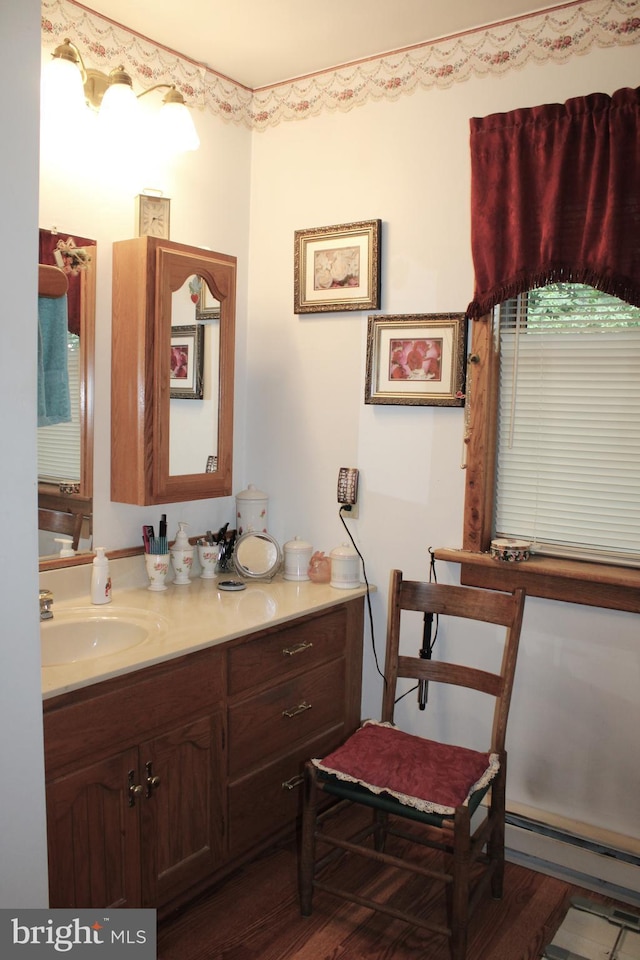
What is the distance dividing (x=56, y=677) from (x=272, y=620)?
69 centimetres

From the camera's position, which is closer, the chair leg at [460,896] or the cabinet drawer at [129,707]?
the cabinet drawer at [129,707]

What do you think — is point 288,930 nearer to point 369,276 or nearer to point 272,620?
point 272,620

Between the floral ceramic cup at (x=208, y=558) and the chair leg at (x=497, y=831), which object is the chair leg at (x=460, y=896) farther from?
the floral ceramic cup at (x=208, y=558)

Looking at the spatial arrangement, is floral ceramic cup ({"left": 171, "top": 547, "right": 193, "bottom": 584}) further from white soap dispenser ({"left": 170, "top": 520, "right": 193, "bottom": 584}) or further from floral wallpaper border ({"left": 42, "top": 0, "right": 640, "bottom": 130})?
floral wallpaper border ({"left": 42, "top": 0, "right": 640, "bottom": 130})

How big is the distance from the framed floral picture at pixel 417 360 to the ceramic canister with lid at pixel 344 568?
0.53m

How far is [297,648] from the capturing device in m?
2.38

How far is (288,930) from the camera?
80.7 inches

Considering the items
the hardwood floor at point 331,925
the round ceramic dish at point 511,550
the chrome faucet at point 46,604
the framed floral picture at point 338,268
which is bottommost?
the hardwood floor at point 331,925

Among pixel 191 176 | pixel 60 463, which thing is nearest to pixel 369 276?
pixel 191 176

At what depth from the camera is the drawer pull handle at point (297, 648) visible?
2331 mm

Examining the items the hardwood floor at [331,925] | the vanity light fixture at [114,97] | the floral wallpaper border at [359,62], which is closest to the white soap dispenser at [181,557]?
the hardwood floor at [331,925]

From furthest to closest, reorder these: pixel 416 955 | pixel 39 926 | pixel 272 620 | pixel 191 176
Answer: pixel 191 176 < pixel 272 620 < pixel 416 955 < pixel 39 926

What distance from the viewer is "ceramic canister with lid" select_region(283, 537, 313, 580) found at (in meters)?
2.72

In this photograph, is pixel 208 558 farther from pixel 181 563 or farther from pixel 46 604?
pixel 46 604
